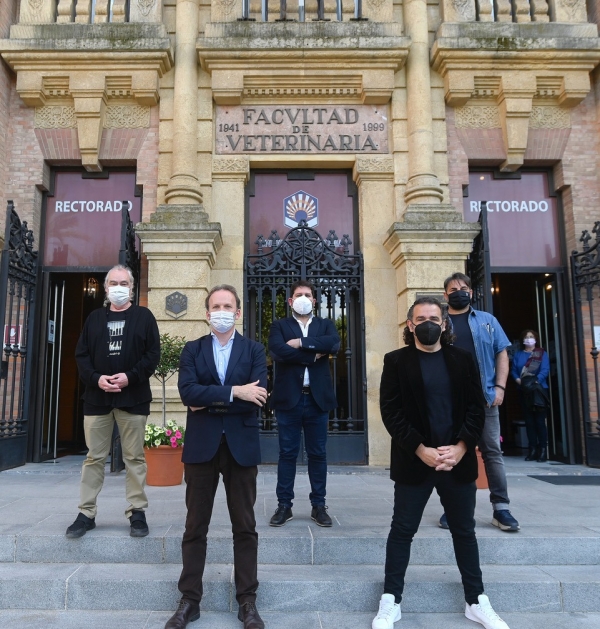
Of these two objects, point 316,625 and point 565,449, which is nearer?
point 316,625

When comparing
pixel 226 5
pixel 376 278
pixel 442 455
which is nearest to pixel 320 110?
pixel 226 5

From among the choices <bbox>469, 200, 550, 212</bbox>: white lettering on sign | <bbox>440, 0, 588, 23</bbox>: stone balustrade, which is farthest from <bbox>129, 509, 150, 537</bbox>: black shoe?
<bbox>440, 0, 588, 23</bbox>: stone balustrade

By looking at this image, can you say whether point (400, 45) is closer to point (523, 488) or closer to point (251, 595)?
point (523, 488)

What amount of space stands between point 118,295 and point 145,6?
261 inches

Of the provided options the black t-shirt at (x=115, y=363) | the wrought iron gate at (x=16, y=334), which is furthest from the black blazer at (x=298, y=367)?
the wrought iron gate at (x=16, y=334)

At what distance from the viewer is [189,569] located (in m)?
3.41

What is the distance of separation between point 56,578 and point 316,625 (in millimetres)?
1830

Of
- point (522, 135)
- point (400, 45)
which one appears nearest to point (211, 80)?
point (400, 45)

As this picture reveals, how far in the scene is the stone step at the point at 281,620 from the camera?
3568 millimetres

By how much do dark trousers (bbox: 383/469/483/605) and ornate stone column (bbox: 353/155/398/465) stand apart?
15.5ft

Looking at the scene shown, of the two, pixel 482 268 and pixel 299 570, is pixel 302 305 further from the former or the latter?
pixel 482 268

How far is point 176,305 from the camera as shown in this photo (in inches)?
311

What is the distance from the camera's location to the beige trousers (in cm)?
450

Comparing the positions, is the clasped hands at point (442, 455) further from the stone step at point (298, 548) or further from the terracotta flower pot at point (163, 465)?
the terracotta flower pot at point (163, 465)
